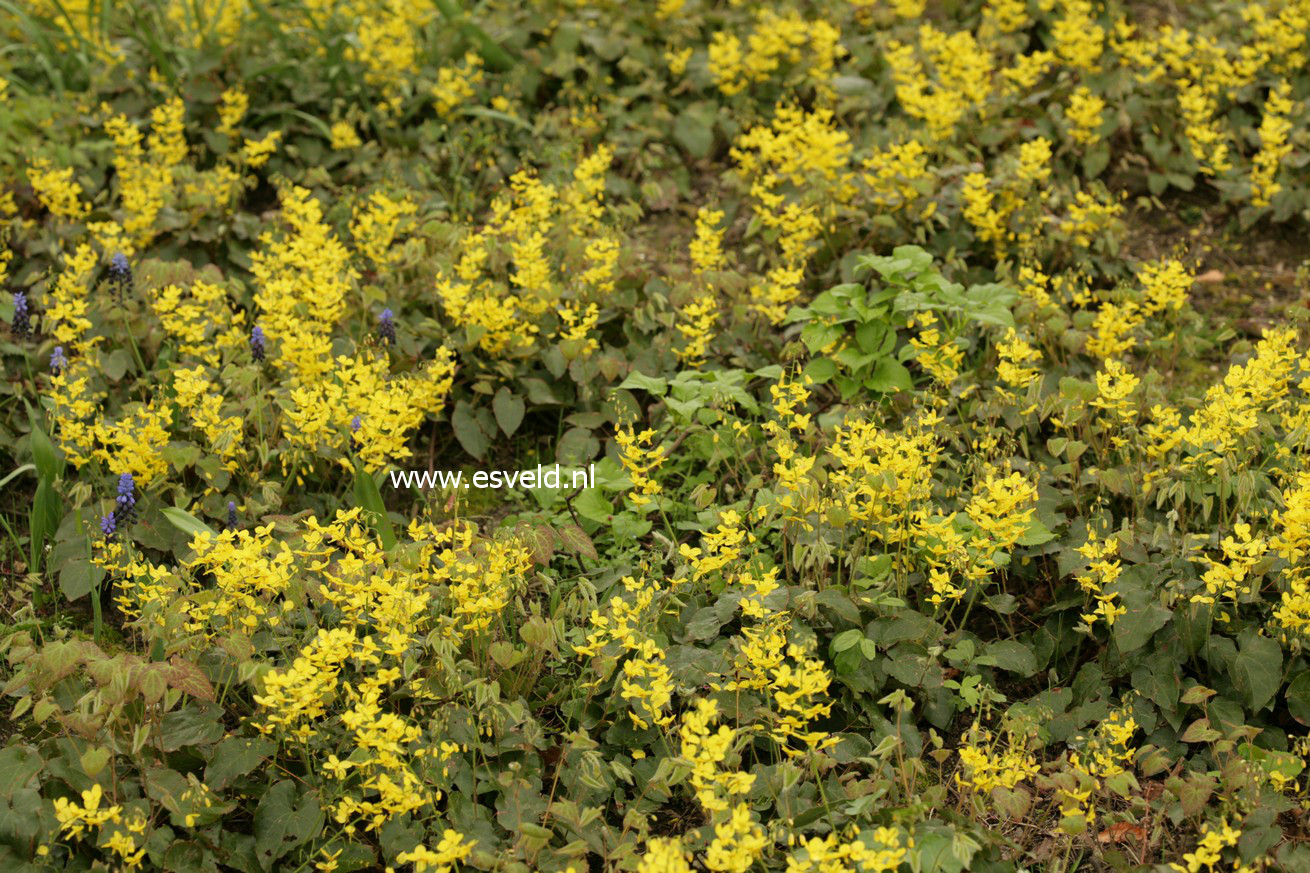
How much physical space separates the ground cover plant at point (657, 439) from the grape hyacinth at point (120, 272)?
2 cm

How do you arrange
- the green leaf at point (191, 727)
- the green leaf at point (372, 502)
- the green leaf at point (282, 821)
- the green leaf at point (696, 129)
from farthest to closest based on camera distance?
the green leaf at point (696, 129)
the green leaf at point (372, 502)
the green leaf at point (191, 727)
the green leaf at point (282, 821)

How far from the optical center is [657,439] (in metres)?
4.31

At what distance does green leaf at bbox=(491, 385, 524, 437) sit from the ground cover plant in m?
0.02

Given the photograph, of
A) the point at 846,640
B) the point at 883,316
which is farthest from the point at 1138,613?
the point at 883,316

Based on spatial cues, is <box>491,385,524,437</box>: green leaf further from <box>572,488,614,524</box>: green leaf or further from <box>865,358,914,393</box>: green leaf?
<box>865,358,914,393</box>: green leaf

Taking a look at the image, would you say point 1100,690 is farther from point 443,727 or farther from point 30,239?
point 30,239

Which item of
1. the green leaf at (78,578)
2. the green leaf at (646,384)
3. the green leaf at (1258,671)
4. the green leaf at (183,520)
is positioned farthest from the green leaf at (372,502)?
the green leaf at (1258,671)

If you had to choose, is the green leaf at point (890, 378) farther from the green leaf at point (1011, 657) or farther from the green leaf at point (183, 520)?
the green leaf at point (183, 520)

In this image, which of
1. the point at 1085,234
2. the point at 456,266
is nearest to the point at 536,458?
the point at 456,266

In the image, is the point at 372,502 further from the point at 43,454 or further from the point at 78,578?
the point at 43,454

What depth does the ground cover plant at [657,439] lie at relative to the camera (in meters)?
3.01

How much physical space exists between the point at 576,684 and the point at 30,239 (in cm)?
337

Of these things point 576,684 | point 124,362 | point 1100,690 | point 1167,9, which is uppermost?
point 1167,9

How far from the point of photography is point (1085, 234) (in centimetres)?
499
